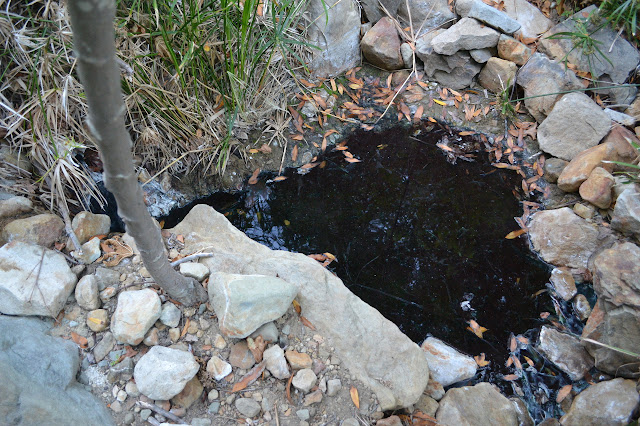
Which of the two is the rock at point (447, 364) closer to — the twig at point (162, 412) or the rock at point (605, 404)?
the rock at point (605, 404)

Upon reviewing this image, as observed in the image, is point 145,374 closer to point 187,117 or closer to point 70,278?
point 70,278

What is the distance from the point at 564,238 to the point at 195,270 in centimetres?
229

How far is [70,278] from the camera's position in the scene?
1.97 meters

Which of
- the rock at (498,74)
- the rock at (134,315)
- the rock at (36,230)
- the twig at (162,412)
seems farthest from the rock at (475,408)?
the rock at (498,74)

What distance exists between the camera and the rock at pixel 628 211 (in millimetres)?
2607

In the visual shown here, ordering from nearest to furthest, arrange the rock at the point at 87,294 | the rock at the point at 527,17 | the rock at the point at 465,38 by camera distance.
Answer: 1. the rock at the point at 87,294
2. the rock at the point at 465,38
3. the rock at the point at 527,17

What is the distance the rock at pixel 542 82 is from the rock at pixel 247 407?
9.80ft

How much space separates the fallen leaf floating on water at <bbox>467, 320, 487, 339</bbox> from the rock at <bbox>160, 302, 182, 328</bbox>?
1.61 m

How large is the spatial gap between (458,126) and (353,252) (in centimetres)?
156

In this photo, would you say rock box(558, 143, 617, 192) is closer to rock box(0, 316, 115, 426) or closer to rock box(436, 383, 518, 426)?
rock box(436, 383, 518, 426)

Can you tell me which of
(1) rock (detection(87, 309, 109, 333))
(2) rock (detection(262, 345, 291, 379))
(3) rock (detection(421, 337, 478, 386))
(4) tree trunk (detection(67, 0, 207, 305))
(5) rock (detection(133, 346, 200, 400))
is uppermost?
(4) tree trunk (detection(67, 0, 207, 305))

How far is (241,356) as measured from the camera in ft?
6.11

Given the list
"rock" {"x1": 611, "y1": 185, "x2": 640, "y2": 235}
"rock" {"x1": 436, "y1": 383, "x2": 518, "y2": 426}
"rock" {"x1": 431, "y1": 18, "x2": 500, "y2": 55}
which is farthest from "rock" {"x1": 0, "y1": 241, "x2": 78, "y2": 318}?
"rock" {"x1": 431, "y1": 18, "x2": 500, "y2": 55}

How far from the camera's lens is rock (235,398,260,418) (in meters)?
1.75
